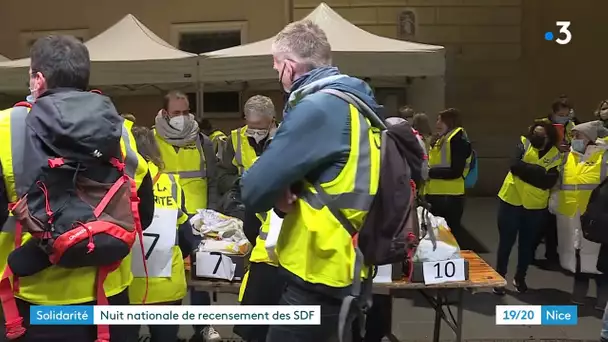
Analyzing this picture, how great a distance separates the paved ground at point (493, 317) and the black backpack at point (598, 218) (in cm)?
79

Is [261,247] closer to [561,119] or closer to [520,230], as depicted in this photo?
[520,230]

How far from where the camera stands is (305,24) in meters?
2.07

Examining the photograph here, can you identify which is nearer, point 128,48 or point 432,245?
point 432,245

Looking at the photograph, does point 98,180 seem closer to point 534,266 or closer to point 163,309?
point 163,309

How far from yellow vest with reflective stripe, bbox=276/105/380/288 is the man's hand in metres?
0.02

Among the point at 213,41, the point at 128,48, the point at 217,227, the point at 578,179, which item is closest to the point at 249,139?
the point at 217,227

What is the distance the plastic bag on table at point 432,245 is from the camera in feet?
10.8

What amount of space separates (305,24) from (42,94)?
0.80m

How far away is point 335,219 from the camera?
1.93 m

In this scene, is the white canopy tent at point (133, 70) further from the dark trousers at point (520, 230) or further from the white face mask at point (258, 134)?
the dark trousers at point (520, 230)

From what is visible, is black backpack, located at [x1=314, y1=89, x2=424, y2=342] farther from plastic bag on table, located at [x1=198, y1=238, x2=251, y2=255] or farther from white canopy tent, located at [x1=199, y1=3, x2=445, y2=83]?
white canopy tent, located at [x1=199, y1=3, x2=445, y2=83]

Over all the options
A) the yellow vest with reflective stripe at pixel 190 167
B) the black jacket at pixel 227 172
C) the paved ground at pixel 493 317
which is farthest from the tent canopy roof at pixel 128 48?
the paved ground at pixel 493 317

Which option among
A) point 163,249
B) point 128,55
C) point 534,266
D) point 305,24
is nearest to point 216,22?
point 128,55

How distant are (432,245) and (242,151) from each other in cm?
153
